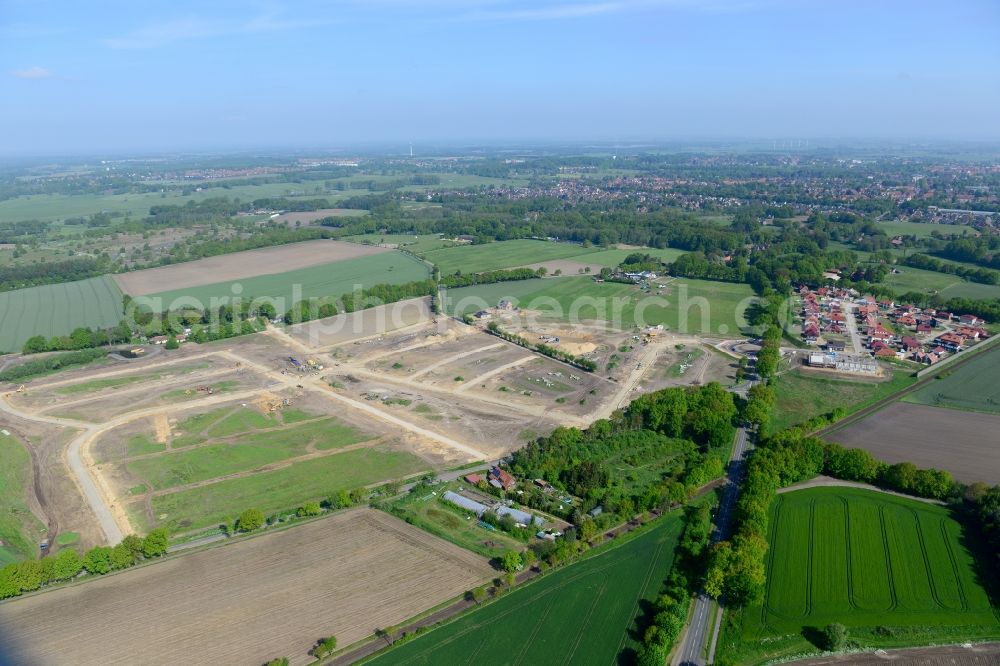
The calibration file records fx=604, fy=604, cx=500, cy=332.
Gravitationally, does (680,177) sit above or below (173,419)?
above

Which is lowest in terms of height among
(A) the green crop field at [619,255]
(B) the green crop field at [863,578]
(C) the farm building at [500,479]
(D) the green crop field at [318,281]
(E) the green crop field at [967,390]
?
(B) the green crop field at [863,578]

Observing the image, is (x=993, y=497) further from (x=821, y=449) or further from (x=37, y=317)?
(x=37, y=317)

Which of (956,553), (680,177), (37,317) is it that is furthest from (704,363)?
(680,177)

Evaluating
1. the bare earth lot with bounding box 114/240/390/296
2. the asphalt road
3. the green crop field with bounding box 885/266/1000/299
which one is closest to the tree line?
the asphalt road

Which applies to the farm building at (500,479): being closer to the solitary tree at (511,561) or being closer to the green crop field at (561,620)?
the solitary tree at (511,561)

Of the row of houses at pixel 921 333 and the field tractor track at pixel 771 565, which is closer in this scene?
the field tractor track at pixel 771 565

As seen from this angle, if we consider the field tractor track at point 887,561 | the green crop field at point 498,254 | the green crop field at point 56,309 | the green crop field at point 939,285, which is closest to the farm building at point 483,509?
the field tractor track at point 887,561
